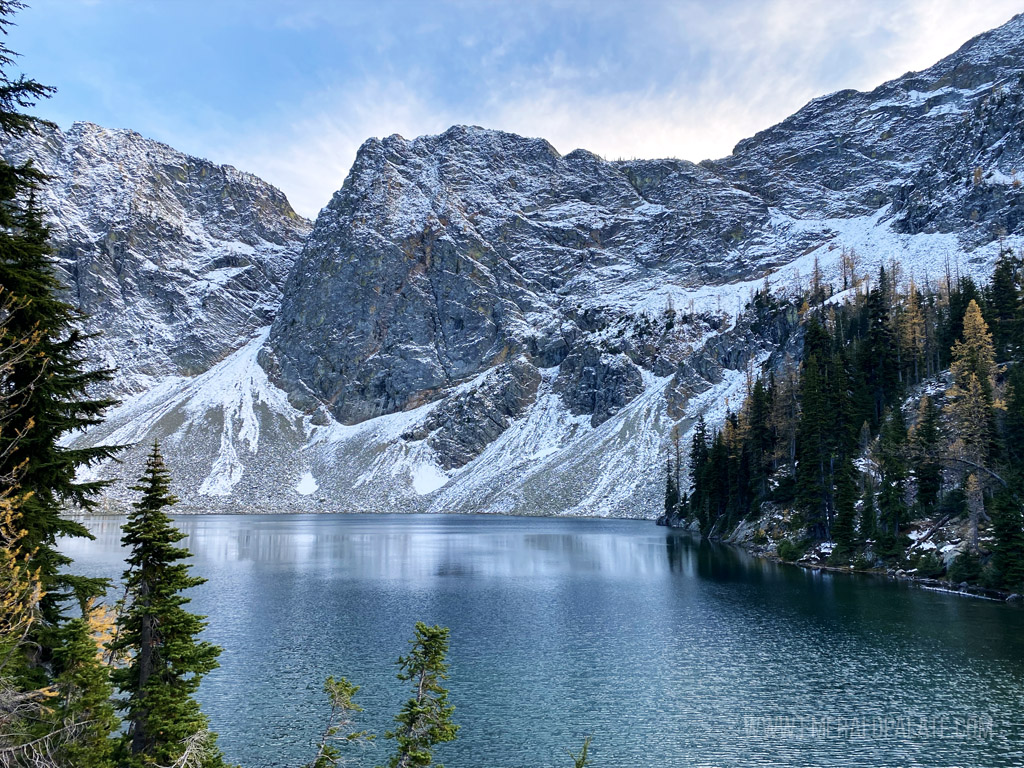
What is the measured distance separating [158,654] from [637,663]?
1255 inches

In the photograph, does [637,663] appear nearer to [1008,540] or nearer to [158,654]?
[158,654]

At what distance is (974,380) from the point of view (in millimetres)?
70000

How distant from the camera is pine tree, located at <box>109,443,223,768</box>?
1495 cm

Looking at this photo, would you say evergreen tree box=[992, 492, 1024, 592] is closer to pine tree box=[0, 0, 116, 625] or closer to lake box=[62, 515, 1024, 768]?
lake box=[62, 515, 1024, 768]

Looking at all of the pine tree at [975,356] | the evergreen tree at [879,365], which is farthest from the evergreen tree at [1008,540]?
the evergreen tree at [879,365]

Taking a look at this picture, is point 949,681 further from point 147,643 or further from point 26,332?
point 26,332

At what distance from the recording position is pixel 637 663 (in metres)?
40.9

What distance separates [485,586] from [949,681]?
1648 inches

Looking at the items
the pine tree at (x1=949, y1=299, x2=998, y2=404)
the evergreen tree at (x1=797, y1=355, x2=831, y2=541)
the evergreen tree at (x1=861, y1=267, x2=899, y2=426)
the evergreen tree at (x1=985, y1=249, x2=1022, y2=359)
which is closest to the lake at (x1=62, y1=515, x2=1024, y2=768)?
the evergreen tree at (x1=797, y1=355, x2=831, y2=541)

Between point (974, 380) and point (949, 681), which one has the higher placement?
point (974, 380)

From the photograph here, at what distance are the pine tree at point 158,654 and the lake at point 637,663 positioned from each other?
14585 mm

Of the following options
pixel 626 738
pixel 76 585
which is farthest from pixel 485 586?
pixel 76 585

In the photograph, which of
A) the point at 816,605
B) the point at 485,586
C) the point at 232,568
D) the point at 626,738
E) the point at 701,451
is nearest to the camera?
the point at 626,738

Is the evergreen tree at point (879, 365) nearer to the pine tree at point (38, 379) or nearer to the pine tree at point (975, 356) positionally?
the pine tree at point (975, 356)
